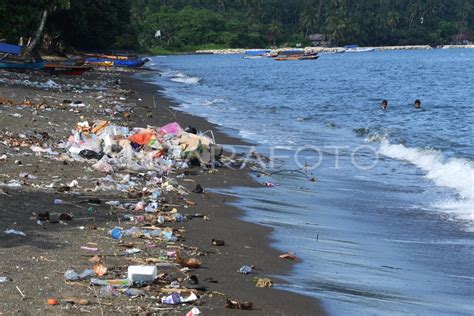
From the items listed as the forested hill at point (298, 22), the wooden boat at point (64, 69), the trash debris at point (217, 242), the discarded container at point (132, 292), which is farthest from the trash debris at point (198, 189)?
the forested hill at point (298, 22)

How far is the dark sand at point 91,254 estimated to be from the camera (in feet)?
16.7

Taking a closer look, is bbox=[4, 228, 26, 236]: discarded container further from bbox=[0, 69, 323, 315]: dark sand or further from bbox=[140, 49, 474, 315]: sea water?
bbox=[140, 49, 474, 315]: sea water

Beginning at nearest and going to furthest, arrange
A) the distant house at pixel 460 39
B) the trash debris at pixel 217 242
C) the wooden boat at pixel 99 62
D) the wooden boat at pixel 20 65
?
the trash debris at pixel 217 242, the wooden boat at pixel 20 65, the wooden boat at pixel 99 62, the distant house at pixel 460 39

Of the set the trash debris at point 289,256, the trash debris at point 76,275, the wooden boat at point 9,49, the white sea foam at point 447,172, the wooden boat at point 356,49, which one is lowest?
the wooden boat at point 356,49

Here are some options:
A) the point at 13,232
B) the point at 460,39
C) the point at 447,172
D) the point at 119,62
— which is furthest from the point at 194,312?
the point at 460,39

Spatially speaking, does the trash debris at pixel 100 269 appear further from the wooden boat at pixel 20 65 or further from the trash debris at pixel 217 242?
the wooden boat at pixel 20 65

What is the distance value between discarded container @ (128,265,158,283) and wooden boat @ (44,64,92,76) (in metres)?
27.6

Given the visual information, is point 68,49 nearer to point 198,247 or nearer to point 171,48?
point 198,247

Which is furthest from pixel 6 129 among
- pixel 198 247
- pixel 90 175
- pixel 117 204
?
pixel 198 247

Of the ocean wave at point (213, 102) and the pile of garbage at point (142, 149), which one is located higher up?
the pile of garbage at point (142, 149)

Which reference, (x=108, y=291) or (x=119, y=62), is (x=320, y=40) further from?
(x=108, y=291)

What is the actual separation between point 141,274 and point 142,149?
6880mm

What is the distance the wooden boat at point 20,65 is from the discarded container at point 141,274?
24602mm

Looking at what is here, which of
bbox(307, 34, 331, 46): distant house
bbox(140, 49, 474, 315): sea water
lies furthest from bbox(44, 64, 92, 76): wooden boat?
bbox(307, 34, 331, 46): distant house
